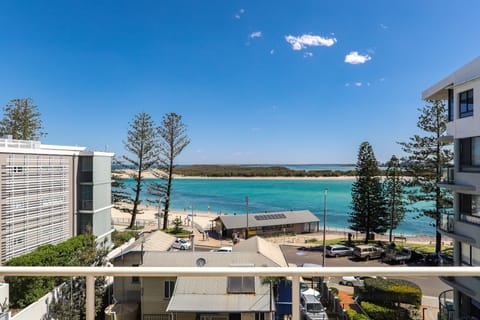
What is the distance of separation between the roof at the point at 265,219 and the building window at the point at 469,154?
18298 mm

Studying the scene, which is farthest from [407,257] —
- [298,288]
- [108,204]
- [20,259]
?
[298,288]

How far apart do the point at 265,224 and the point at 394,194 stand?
1036 centimetres

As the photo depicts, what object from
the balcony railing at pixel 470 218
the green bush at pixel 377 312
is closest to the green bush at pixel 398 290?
the balcony railing at pixel 470 218

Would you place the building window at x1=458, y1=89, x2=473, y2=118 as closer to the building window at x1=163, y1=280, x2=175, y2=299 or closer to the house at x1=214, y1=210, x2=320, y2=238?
the building window at x1=163, y1=280, x2=175, y2=299

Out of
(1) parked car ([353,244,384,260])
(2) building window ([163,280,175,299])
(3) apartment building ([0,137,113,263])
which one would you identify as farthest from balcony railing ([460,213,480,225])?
(3) apartment building ([0,137,113,263])

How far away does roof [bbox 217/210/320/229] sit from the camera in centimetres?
2558

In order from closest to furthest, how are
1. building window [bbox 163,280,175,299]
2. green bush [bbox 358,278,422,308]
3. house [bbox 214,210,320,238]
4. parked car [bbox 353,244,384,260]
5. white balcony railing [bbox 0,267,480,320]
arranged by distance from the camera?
white balcony railing [bbox 0,267,480,320]
building window [bbox 163,280,175,299]
green bush [bbox 358,278,422,308]
parked car [bbox 353,244,384,260]
house [bbox 214,210,320,238]

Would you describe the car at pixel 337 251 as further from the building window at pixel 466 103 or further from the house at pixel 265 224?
the building window at pixel 466 103

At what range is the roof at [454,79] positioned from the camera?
25.7ft

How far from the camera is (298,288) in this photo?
48.8 inches

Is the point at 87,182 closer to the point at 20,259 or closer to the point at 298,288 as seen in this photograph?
the point at 20,259

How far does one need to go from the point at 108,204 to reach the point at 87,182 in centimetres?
195

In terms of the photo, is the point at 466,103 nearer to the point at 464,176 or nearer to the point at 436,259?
the point at 464,176

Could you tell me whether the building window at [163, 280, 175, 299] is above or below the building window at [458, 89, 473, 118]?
below
